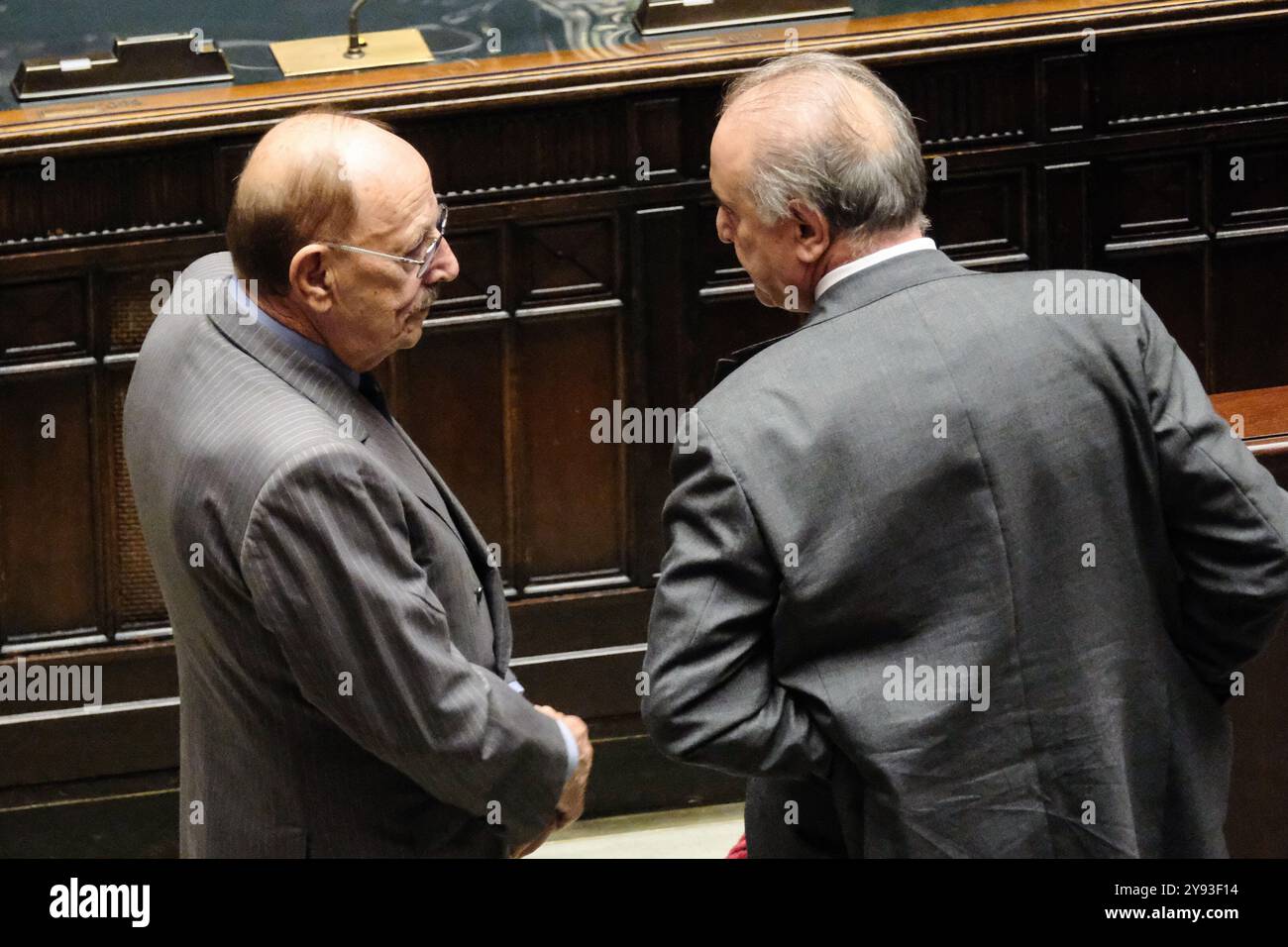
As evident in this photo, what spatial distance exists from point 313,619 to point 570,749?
19.2 inches

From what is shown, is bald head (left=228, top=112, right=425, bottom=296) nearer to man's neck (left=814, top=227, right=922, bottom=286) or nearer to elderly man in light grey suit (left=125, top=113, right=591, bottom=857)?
elderly man in light grey suit (left=125, top=113, right=591, bottom=857)

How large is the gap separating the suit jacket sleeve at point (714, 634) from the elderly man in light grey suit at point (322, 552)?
0.99 feet

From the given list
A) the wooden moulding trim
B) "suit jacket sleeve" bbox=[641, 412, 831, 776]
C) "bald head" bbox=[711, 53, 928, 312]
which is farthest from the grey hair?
the wooden moulding trim

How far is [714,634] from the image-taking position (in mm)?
2143

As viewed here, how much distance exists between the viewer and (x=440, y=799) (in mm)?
2387

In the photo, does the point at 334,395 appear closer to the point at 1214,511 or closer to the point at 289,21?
the point at 1214,511

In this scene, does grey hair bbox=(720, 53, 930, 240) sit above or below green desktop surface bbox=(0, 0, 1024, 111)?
below

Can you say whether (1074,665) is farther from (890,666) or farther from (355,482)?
(355,482)

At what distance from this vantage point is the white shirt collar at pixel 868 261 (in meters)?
2.28

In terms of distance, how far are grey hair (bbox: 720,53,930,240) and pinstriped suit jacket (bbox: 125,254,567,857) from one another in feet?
2.01

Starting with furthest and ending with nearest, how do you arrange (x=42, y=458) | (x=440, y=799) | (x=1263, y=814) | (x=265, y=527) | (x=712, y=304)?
(x=712, y=304) < (x=42, y=458) < (x=1263, y=814) < (x=440, y=799) < (x=265, y=527)

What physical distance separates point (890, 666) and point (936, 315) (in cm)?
43

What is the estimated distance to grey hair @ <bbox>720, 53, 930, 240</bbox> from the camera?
2248 millimetres
